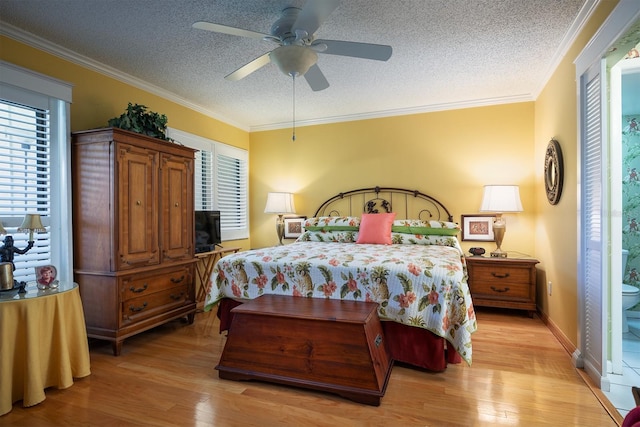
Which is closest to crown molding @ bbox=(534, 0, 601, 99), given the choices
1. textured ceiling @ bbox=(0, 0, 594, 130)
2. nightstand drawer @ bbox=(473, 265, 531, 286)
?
textured ceiling @ bbox=(0, 0, 594, 130)

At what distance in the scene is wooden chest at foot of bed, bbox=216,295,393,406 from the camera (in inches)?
79.7

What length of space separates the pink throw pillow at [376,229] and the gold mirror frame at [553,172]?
157cm

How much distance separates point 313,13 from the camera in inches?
74.3

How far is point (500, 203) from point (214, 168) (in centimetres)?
361

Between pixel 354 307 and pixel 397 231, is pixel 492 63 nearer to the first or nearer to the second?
pixel 397 231

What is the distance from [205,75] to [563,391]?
3.92 meters

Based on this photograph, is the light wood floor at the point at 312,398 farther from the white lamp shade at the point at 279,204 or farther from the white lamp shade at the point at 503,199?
the white lamp shade at the point at 279,204

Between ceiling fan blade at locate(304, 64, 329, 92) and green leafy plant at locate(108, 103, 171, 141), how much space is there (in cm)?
154

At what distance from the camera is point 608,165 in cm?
211

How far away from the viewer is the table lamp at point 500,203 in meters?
3.75

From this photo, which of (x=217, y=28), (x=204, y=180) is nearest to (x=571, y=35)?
(x=217, y=28)

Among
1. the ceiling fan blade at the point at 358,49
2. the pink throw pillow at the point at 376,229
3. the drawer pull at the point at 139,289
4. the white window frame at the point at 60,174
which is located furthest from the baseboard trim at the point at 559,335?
the white window frame at the point at 60,174

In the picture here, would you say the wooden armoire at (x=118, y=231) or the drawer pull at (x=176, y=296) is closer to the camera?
the wooden armoire at (x=118, y=231)

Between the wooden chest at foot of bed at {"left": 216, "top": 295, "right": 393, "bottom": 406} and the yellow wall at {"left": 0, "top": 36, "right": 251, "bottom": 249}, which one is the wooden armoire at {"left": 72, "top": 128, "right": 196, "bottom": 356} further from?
the wooden chest at foot of bed at {"left": 216, "top": 295, "right": 393, "bottom": 406}
